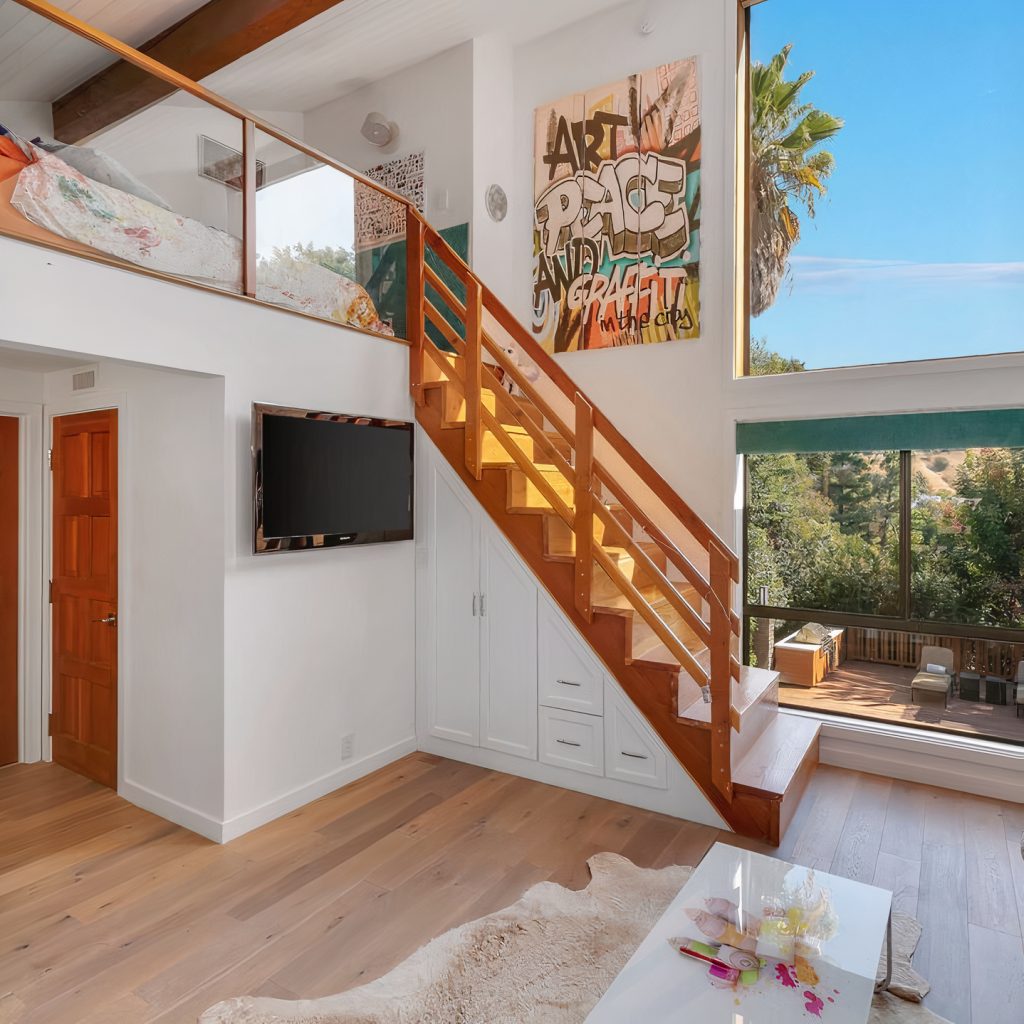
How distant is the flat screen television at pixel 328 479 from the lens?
10.4 feet

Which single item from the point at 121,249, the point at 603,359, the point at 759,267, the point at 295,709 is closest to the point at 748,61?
the point at 759,267

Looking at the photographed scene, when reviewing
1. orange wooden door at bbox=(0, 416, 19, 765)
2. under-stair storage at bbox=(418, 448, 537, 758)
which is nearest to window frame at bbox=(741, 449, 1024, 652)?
under-stair storage at bbox=(418, 448, 537, 758)

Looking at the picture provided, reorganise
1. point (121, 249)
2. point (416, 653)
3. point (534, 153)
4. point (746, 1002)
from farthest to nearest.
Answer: point (534, 153) < point (416, 653) < point (121, 249) < point (746, 1002)

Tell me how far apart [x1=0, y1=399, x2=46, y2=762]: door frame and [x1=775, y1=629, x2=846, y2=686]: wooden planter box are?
14.7ft

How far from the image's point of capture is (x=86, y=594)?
149 inches

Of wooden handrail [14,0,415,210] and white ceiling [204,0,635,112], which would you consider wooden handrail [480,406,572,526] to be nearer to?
wooden handrail [14,0,415,210]

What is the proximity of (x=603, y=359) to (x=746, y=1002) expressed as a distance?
396 centimetres

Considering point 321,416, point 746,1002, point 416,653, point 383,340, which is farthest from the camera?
point 416,653

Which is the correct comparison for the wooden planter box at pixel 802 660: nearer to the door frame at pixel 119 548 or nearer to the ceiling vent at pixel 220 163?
the door frame at pixel 119 548

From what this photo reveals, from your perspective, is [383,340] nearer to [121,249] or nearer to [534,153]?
[121,249]

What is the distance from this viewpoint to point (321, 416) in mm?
3412

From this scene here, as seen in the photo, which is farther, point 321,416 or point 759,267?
point 759,267

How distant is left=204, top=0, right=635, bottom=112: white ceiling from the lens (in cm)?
454

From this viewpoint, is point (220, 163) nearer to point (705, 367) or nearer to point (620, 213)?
point (620, 213)
